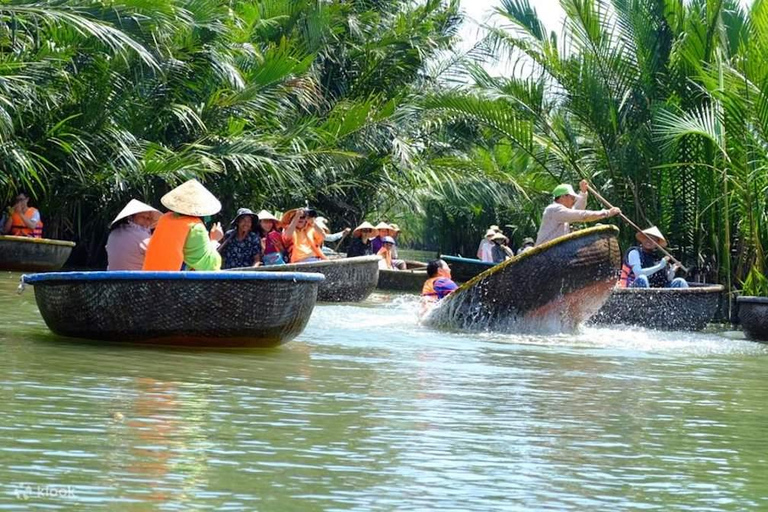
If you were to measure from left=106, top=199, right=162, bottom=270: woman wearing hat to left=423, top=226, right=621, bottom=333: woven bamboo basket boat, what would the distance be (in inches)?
132

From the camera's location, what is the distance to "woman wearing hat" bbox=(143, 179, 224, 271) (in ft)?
34.5

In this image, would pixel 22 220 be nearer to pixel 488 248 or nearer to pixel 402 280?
pixel 402 280

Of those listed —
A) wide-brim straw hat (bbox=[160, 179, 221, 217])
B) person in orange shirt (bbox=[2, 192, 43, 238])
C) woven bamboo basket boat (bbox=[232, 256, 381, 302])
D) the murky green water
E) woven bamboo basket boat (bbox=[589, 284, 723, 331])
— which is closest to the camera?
the murky green water

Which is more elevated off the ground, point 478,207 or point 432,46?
point 432,46

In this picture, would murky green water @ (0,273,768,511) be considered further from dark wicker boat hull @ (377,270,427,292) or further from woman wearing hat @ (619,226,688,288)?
dark wicker boat hull @ (377,270,427,292)

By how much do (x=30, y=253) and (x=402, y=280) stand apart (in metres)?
5.46

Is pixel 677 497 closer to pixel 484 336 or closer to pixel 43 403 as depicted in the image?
pixel 43 403

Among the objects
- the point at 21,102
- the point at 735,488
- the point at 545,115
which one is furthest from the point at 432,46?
the point at 735,488

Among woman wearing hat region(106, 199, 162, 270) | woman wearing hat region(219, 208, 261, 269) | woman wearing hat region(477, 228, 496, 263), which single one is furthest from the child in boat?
woman wearing hat region(477, 228, 496, 263)

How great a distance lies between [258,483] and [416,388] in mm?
3284

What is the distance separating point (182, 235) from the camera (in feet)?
34.8

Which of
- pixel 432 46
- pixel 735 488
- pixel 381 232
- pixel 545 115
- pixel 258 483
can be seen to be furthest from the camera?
pixel 432 46

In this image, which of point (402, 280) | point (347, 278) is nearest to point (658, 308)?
point (347, 278)

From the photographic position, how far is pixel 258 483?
5707mm
